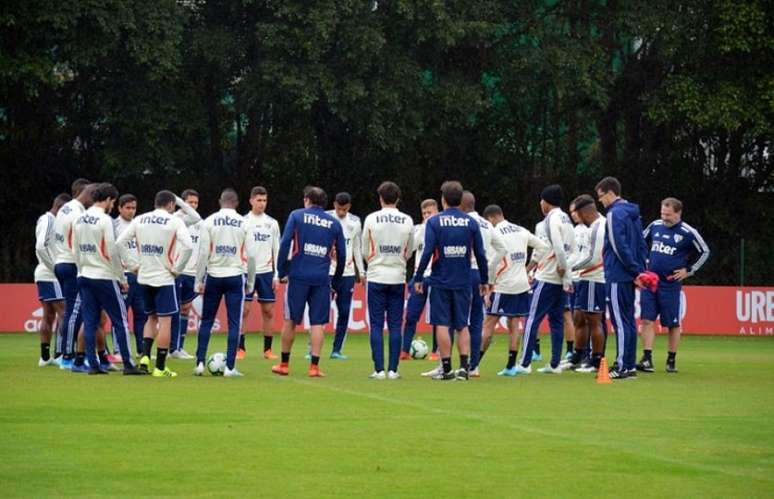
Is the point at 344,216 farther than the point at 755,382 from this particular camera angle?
Yes

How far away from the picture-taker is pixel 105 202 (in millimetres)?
19250

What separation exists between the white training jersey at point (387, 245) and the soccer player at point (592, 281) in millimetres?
2677

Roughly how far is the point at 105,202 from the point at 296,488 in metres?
10.1

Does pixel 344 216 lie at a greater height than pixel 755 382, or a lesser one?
greater

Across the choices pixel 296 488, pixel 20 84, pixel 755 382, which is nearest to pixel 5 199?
pixel 20 84

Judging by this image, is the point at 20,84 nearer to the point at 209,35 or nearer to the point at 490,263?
the point at 209,35

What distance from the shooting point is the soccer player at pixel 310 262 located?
1869cm

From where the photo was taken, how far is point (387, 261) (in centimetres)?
1869


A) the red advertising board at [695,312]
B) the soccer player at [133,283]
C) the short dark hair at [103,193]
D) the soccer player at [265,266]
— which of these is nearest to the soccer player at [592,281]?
the soccer player at [265,266]

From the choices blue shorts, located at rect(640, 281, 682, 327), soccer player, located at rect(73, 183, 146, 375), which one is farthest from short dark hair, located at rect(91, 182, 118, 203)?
blue shorts, located at rect(640, 281, 682, 327)

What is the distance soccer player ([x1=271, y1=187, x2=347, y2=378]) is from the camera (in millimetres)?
18688

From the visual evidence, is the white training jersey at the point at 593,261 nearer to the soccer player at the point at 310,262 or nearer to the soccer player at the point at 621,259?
the soccer player at the point at 621,259

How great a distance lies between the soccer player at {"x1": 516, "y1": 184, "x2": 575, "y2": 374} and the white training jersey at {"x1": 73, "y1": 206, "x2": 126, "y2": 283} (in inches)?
209

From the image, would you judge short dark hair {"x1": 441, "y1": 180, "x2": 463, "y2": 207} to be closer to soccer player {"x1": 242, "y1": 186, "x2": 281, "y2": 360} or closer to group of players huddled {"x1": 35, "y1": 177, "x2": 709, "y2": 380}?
group of players huddled {"x1": 35, "y1": 177, "x2": 709, "y2": 380}
